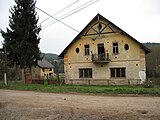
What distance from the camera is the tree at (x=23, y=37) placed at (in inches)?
1334

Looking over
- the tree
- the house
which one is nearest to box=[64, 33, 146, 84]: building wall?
the house

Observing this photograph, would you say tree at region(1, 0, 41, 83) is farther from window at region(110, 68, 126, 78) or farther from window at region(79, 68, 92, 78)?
window at region(110, 68, 126, 78)

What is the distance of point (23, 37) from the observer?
3419 cm

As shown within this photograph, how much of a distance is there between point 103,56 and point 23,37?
12.3 m

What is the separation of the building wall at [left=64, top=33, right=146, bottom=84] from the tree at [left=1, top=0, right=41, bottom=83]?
5524 millimetres

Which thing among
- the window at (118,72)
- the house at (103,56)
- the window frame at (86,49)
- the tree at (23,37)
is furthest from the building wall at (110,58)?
the tree at (23,37)

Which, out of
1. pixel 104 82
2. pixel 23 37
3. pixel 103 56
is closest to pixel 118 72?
pixel 104 82

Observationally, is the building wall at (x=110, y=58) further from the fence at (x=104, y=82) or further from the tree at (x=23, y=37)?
the tree at (x=23, y=37)

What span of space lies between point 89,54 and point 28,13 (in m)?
11.5

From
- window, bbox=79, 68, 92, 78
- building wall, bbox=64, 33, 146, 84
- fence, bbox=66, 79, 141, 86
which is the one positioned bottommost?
fence, bbox=66, 79, 141, 86

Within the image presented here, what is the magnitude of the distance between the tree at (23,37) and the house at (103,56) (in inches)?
213

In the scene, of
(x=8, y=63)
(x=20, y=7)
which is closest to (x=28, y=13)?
(x=20, y=7)

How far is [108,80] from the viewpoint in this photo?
1150 inches

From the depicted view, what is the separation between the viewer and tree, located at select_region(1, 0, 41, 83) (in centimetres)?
3388
